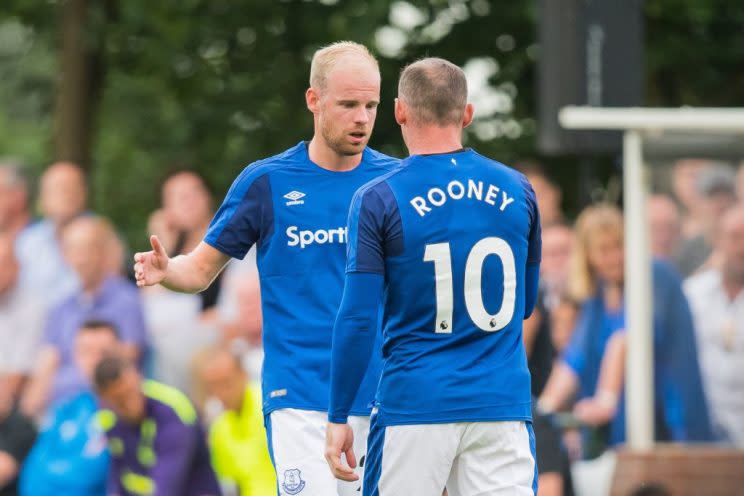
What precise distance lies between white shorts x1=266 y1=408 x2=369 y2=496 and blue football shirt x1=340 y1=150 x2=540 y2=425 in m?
0.58

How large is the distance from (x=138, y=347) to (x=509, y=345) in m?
5.73

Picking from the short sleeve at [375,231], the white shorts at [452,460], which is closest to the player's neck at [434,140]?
the short sleeve at [375,231]

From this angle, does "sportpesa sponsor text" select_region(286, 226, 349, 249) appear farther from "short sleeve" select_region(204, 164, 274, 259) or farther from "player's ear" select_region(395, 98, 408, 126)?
"player's ear" select_region(395, 98, 408, 126)

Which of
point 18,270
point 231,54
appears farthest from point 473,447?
point 231,54

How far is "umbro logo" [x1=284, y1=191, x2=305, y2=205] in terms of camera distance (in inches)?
241

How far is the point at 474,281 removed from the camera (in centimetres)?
541

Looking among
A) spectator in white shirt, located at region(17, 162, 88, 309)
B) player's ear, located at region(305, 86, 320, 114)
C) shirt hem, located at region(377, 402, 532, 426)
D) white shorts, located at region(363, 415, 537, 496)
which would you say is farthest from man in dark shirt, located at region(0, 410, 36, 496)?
shirt hem, located at region(377, 402, 532, 426)

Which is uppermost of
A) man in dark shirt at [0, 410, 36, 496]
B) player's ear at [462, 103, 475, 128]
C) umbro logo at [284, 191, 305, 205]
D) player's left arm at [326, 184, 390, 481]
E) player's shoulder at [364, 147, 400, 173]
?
player's ear at [462, 103, 475, 128]

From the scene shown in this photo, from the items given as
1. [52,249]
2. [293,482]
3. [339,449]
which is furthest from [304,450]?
[52,249]

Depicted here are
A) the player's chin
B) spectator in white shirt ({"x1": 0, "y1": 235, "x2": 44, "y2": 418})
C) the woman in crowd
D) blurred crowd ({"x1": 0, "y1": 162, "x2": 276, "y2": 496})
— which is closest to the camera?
the player's chin

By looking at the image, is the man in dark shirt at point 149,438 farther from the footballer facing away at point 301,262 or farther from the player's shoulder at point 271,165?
the player's shoulder at point 271,165

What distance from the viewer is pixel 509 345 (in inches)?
218

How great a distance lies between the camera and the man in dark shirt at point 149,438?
32.4 feet

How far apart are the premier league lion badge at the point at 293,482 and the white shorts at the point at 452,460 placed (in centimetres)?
44
